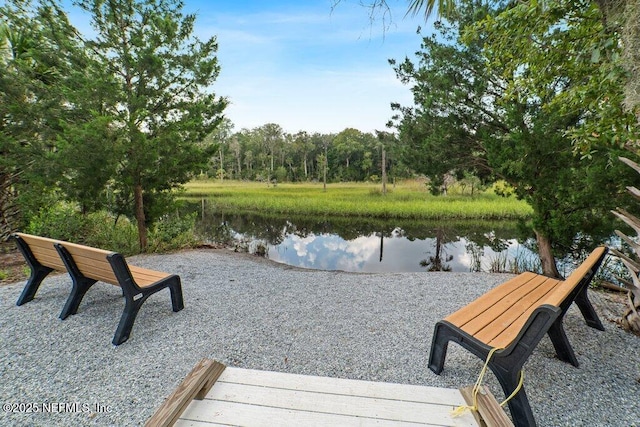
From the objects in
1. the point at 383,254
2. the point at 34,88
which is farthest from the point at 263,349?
the point at 383,254

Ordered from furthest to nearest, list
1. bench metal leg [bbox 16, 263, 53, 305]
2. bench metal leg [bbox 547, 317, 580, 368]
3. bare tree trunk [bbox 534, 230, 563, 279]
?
1. bare tree trunk [bbox 534, 230, 563, 279]
2. bench metal leg [bbox 16, 263, 53, 305]
3. bench metal leg [bbox 547, 317, 580, 368]

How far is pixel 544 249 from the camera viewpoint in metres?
5.02

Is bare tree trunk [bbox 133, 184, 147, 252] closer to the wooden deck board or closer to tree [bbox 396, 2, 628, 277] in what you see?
the wooden deck board

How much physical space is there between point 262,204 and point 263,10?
44.6ft

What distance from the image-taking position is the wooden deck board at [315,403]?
1.44 meters

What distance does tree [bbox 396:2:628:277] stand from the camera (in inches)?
151

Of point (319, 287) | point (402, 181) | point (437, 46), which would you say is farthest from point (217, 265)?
point (402, 181)

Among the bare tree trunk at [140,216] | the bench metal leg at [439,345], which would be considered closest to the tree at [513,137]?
the bench metal leg at [439,345]

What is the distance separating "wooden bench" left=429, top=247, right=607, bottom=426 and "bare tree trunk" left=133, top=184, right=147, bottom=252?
627 cm

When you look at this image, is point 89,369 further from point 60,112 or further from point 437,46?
point 437,46

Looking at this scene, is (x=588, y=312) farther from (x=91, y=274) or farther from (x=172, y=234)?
(x=172, y=234)

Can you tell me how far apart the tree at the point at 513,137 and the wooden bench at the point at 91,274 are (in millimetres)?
3937

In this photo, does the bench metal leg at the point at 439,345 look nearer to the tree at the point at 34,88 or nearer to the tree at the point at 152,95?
the tree at the point at 152,95

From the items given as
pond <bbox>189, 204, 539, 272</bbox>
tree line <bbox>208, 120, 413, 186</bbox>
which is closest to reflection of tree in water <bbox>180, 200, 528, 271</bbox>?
pond <bbox>189, 204, 539, 272</bbox>
